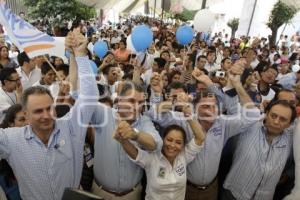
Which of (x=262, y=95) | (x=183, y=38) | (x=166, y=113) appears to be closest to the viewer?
(x=166, y=113)

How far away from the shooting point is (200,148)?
8.86 ft

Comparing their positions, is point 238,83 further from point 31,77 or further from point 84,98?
point 31,77

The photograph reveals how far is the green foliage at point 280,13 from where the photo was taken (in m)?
11.0

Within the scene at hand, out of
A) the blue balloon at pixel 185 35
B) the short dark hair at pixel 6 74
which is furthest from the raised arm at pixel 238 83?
the blue balloon at pixel 185 35

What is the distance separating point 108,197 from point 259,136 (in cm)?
136

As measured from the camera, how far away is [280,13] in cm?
1111

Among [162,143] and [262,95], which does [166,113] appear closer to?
[162,143]

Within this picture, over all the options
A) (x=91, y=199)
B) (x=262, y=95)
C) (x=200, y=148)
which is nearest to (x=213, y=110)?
(x=200, y=148)

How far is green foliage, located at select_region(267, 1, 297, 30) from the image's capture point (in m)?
11.0

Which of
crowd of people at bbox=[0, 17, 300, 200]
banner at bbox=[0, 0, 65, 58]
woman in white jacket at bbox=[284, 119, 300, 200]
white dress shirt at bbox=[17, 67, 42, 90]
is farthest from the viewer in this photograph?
white dress shirt at bbox=[17, 67, 42, 90]

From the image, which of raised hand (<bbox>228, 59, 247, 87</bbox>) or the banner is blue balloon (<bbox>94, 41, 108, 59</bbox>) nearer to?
the banner

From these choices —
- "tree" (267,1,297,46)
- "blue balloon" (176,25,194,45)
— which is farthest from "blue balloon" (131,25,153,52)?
"tree" (267,1,297,46)

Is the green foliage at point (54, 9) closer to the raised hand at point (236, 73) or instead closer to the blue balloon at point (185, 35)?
the blue balloon at point (185, 35)

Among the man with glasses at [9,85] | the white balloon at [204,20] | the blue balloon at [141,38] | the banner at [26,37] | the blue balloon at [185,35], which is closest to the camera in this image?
the banner at [26,37]
